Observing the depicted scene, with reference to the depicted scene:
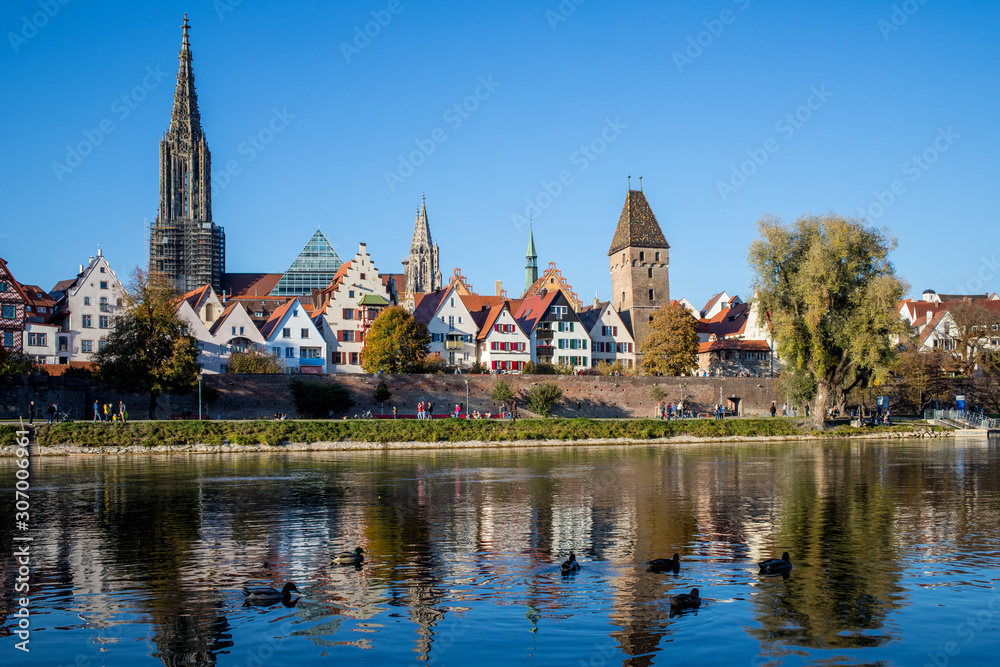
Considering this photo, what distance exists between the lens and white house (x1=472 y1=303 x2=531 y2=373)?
92.6 metres

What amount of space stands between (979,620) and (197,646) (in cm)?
1263

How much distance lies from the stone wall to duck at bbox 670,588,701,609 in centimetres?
5653

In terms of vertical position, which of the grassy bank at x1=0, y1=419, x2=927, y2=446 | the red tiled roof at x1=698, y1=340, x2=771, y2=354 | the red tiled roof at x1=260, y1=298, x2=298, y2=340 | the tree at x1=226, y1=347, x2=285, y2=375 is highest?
the red tiled roof at x1=260, y1=298, x2=298, y2=340

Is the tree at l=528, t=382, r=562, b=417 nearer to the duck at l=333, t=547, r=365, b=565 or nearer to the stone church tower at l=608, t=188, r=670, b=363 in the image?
the stone church tower at l=608, t=188, r=670, b=363

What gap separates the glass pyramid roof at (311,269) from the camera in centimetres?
15612

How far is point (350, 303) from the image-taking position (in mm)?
92688

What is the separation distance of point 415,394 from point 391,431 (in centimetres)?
1652

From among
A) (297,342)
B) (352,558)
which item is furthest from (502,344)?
(352,558)

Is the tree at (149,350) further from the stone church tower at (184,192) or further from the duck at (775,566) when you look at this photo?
Result: the stone church tower at (184,192)

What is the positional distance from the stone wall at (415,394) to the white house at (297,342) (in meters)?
13.6

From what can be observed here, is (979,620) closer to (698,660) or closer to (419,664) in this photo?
(698,660)

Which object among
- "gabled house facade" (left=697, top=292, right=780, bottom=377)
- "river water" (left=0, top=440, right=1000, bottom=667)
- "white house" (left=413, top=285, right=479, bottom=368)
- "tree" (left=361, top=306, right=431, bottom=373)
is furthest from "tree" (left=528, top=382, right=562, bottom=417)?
"river water" (left=0, top=440, right=1000, bottom=667)

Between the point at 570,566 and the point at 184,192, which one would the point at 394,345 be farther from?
the point at 184,192

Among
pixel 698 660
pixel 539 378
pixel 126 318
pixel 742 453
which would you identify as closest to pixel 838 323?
pixel 742 453
